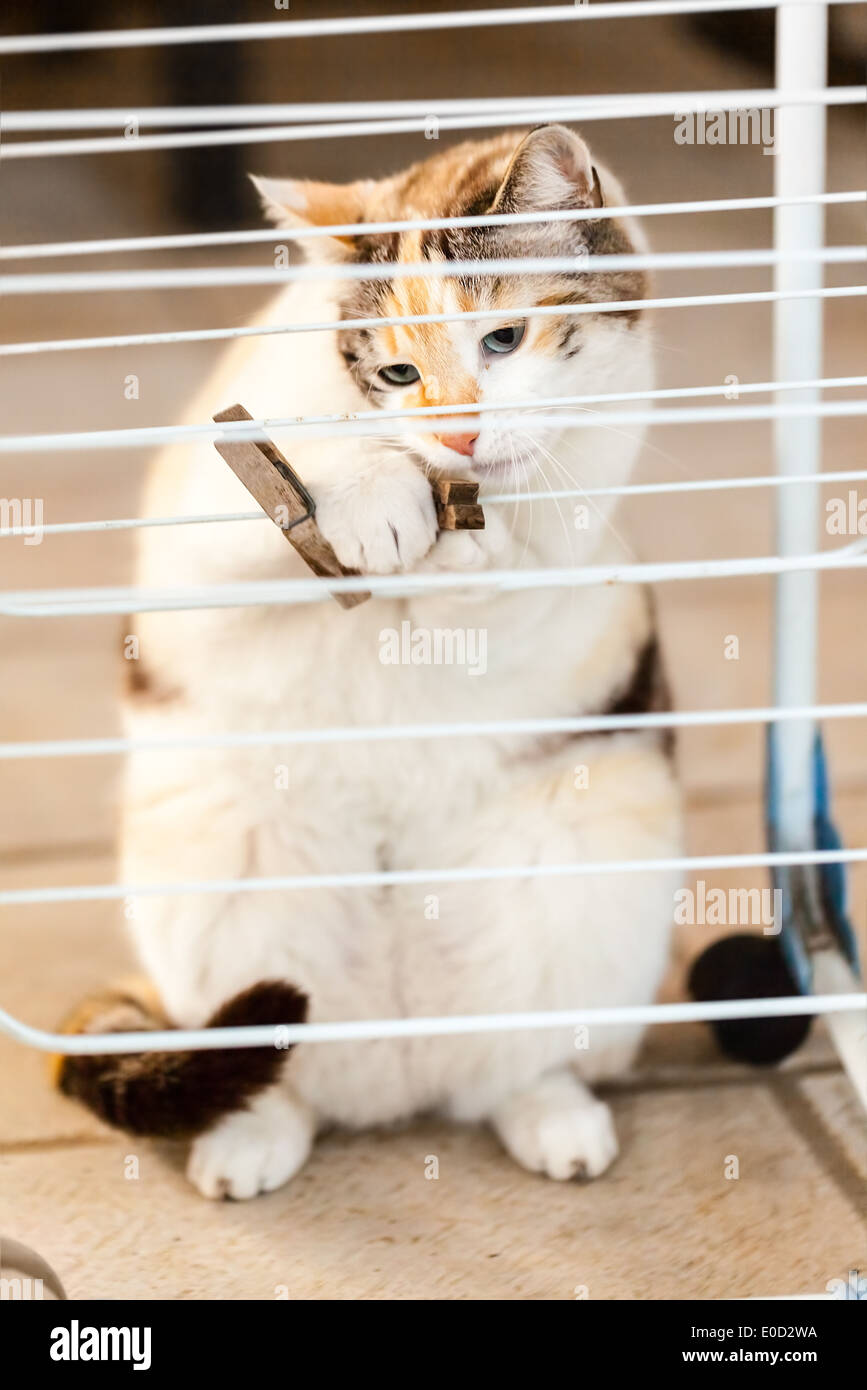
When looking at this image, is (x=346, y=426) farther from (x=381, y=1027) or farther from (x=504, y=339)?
(x=381, y=1027)

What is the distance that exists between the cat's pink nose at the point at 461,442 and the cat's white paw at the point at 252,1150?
576mm

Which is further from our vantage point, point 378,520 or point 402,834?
point 402,834

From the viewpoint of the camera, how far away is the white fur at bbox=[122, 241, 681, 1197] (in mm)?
1083

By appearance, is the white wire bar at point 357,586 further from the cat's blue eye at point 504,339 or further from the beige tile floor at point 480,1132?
the beige tile floor at point 480,1132

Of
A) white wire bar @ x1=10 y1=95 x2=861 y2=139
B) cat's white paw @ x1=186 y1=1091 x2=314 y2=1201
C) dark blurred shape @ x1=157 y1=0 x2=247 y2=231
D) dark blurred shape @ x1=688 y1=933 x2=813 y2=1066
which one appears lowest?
cat's white paw @ x1=186 y1=1091 x2=314 y2=1201

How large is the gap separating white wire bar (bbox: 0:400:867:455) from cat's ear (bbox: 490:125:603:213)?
0.52ft

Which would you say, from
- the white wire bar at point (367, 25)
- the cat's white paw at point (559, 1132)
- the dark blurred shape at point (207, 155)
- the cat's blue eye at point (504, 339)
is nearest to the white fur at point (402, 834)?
the cat's white paw at point (559, 1132)

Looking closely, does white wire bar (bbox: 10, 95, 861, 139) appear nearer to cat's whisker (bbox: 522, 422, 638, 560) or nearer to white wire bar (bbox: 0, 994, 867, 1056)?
cat's whisker (bbox: 522, 422, 638, 560)

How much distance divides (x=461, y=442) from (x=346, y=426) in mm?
96

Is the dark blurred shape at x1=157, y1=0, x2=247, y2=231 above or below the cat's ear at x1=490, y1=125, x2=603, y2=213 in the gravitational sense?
above

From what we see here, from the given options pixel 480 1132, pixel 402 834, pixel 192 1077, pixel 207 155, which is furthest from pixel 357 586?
pixel 207 155

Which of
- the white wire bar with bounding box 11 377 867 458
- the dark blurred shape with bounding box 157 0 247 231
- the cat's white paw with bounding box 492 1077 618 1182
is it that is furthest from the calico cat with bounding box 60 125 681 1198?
the dark blurred shape with bounding box 157 0 247 231

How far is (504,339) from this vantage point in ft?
3.23
